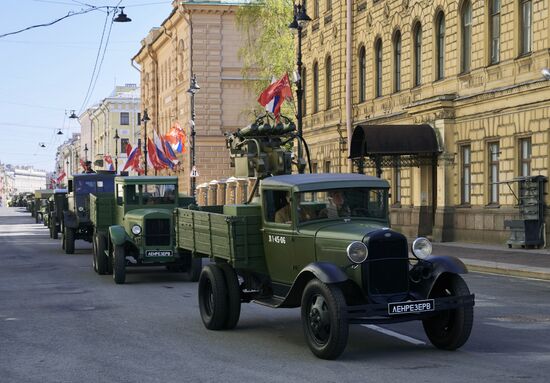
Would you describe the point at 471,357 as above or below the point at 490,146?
below

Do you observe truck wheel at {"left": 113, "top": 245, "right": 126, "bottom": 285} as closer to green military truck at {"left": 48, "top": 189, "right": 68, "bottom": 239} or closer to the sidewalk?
the sidewalk

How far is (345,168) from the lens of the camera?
40469 mm

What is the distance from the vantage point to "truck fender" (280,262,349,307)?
969 cm

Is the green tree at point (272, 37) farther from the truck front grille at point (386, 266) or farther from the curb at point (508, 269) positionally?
the truck front grille at point (386, 266)

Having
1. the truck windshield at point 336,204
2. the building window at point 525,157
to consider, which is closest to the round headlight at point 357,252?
the truck windshield at point 336,204

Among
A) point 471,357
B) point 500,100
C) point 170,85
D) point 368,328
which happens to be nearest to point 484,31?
point 500,100

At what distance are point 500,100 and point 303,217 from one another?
18.2m

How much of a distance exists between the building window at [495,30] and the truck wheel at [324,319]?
1999 centimetres

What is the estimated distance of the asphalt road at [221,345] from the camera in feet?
29.5

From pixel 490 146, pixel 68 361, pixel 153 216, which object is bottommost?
pixel 68 361

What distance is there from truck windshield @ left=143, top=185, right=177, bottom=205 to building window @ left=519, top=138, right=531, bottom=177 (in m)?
11.2

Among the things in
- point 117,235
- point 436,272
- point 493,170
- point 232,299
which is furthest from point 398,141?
point 436,272

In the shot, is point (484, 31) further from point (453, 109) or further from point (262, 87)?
point (262, 87)

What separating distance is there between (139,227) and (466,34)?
1532 centimetres
